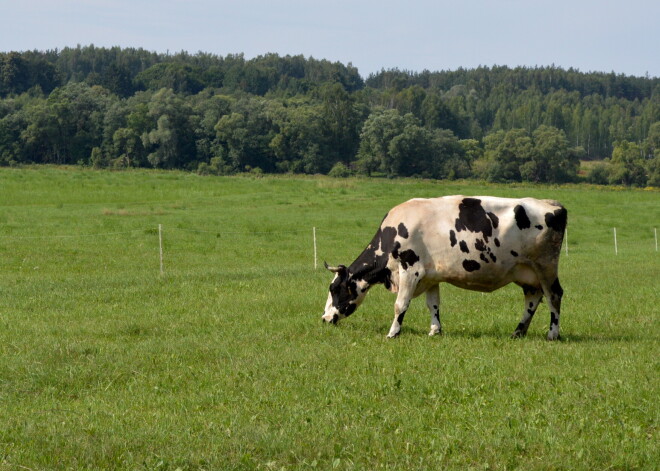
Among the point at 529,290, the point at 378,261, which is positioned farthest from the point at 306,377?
the point at 529,290

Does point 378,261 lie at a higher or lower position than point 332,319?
higher

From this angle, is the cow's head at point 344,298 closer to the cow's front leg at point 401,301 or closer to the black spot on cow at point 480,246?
the cow's front leg at point 401,301

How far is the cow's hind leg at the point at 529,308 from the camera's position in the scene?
1487 centimetres

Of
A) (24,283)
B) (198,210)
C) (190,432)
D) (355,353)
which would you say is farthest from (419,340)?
(198,210)

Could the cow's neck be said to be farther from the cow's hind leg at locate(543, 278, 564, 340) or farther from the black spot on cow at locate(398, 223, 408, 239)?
the cow's hind leg at locate(543, 278, 564, 340)

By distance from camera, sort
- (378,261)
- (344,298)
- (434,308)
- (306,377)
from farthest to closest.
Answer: (344,298), (378,261), (434,308), (306,377)

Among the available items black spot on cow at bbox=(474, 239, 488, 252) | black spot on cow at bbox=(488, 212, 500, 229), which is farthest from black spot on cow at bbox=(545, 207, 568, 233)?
black spot on cow at bbox=(474, 239, 488, 252)

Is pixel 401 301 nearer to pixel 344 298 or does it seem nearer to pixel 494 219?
pixel 344 298

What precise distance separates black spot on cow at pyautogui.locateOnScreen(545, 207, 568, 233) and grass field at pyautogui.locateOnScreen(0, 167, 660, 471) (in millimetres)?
1923

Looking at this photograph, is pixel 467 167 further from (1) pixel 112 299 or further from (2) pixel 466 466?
(2) pixel 466 466

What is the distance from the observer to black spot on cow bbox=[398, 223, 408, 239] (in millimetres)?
15211

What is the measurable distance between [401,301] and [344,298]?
1.52m

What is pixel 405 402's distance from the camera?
9992mm

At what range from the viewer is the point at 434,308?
15.3 metres
